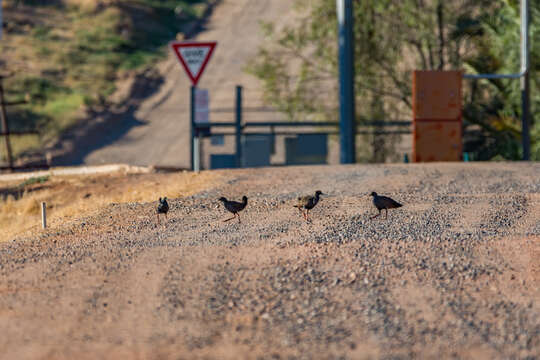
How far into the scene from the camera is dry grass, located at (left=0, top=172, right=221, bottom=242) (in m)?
12.2

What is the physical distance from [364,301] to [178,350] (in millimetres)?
1717

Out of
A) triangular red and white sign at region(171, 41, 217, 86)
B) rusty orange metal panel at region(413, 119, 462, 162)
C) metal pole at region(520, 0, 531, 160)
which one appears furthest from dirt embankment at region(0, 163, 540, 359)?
metal pole at region(520, 0, 531, 160)

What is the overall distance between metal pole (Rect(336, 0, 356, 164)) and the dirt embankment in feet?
22.7

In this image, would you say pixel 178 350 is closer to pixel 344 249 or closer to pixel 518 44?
pixel 344 249

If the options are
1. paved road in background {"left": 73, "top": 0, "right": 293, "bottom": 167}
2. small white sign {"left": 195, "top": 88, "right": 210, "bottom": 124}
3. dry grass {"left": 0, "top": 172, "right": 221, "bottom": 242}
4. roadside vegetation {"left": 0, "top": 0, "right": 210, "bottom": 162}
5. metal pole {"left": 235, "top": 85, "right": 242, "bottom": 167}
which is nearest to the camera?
dry grass {"left": 0, "top": 172, "right": 221, "bottom": 242}

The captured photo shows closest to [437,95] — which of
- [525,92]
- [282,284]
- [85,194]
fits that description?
[525,92]

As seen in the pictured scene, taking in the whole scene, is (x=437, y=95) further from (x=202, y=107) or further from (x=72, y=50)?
(x=72, y=50)

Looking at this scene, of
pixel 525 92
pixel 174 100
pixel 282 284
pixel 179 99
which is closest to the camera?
pixel 282 284

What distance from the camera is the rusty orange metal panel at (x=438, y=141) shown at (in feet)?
58.6

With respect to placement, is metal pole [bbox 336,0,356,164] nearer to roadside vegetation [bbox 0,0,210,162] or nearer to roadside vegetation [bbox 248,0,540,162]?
roadside vegetation [bbox 248,0,540,162]

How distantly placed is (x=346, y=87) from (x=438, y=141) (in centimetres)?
244

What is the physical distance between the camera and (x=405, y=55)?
24.6 metres

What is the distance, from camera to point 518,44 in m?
22.1

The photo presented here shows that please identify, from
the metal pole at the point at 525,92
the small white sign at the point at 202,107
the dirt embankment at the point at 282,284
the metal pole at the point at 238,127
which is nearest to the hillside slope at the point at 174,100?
the metal pole at the point at 238,127
